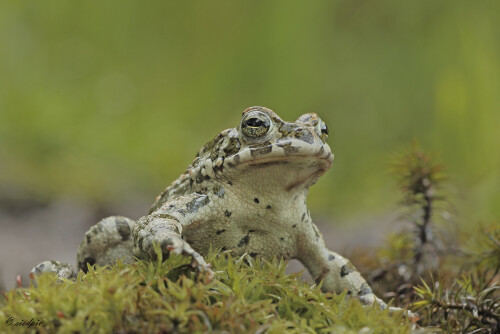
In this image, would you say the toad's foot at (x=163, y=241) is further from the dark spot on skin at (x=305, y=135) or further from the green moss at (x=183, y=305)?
the dark spot on skin at (x=305, y=135)

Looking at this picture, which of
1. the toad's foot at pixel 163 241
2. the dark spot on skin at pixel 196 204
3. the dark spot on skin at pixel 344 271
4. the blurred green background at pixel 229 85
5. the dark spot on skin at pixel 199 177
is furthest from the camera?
the blurred green background at pixel 229 85

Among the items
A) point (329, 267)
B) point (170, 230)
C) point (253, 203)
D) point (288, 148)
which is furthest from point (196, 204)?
point (329, 267)

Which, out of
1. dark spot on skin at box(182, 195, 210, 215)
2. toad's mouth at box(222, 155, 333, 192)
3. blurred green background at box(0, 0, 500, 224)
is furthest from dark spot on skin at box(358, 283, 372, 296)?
blurred green background at box(0, 0, 500, 224)


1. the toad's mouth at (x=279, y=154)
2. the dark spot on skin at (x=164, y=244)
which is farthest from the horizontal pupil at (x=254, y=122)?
the dark spot on skin at (x=164, y=244)

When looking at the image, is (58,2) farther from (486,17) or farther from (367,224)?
(486,17)

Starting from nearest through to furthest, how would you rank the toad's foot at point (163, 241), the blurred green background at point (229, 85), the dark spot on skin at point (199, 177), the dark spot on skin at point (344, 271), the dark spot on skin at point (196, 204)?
1. the toad's foot at point (163, 241)
2. the dark spot on skin at point (196, 204)
3. the dark spot on skin at point (199, 177)
4. the dark spot on skin at point (344, 271)
5. the blurred green background at point (229, 85)

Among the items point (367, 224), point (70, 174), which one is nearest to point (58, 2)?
point (70, 174)
